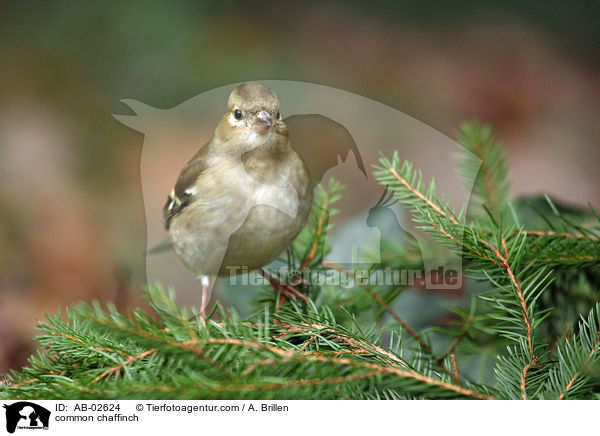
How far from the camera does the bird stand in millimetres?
947

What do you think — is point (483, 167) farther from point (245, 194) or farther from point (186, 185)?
point (186, 185)

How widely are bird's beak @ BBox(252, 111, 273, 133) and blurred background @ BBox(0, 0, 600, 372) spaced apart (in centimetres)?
16

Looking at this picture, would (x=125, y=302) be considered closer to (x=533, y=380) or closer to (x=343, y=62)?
(x=343, y=62)

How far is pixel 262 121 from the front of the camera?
0.87 m

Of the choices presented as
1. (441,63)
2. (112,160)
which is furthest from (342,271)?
(441,63)

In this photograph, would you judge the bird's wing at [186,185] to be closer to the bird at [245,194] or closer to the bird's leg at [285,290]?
the bird at [245,194]

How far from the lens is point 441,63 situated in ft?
5.09

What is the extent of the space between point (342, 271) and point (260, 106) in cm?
38

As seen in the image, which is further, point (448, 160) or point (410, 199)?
point (448, 160)

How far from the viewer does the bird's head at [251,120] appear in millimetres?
861

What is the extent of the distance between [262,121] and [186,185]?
9.6 inches
